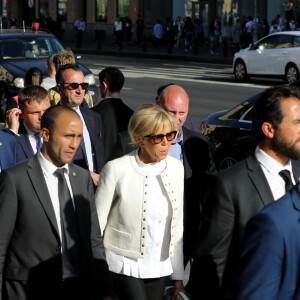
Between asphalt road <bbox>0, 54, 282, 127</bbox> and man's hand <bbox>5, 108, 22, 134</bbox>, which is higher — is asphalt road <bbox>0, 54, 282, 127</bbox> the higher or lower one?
the lower one

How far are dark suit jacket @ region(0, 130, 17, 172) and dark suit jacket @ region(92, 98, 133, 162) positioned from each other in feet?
5.24

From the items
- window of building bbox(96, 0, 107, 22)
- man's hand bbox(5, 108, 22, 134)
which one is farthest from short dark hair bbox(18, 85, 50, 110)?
window of building bbox(96, 0, 107, 22)

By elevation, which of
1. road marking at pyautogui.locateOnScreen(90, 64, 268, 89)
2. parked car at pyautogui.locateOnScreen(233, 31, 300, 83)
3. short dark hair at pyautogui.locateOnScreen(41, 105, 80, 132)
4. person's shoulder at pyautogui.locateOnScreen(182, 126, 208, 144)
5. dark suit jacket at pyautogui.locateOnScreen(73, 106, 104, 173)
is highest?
short dark hair at pyautogui.locateOnScreen(41, 105, 80, 132)

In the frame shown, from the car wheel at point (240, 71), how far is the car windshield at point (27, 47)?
11.0 meters

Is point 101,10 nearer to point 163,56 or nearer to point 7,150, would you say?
point 163,56

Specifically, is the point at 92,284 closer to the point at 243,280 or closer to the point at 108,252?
the point at 108,252

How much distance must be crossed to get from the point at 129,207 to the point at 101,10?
5435 centimetres

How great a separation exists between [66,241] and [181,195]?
0.81 meters

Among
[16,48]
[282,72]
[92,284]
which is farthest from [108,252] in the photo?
[282,72]

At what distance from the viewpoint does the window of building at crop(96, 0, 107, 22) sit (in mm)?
59125

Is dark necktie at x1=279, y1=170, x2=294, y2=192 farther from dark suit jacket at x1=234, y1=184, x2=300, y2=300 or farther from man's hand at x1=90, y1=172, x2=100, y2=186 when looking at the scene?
man's hand at x1=90, y1=172, x2=100, y2=186

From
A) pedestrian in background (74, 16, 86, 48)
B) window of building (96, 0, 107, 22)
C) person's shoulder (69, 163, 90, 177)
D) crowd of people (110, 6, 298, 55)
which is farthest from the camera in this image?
window of building (96, 0, 107, 22)

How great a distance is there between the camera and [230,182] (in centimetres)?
478

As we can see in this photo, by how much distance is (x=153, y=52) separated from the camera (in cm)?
4816
